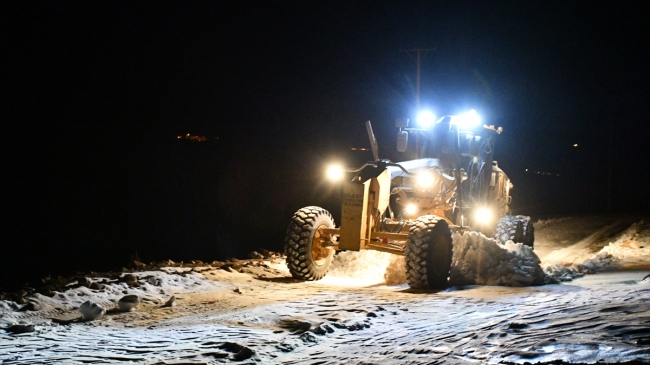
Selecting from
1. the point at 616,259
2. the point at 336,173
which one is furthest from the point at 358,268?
the point at 616,259

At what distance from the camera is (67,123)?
46781 millimetres

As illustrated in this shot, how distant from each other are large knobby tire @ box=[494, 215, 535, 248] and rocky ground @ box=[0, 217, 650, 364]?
80.3 inches

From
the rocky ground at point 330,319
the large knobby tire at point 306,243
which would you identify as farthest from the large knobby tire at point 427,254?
the large knobby tire at point 306,243

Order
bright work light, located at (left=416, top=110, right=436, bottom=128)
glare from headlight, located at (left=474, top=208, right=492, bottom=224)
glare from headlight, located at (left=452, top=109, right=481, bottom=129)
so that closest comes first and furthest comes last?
glare from headlight, located at (left=452, top=109, right=481, bottom=129)
bright work light, located at (left=416, top=110, right=436, bottom=128)
glare from headlight, located at (left=474, top=208, right=492, bottom=224)

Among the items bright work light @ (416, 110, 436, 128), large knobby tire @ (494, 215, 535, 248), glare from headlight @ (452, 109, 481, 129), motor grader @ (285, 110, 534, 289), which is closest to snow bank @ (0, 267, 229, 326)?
motor grader @ (285, 110, 534, 289)

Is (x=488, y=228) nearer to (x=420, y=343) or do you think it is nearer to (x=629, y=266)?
(x=629, y=266)

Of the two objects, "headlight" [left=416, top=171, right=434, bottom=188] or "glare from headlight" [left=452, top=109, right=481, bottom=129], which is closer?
"headlight" [left=416, top=171, right=434, bottom=188]

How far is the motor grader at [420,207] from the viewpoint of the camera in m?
10.8

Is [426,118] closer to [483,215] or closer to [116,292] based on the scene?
[483,215]

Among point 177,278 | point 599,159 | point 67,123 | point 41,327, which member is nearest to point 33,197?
point 67,123

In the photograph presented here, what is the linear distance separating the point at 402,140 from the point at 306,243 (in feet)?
12.2

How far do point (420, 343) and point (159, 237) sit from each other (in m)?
24.9

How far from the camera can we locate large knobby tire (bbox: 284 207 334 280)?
38.2 ft

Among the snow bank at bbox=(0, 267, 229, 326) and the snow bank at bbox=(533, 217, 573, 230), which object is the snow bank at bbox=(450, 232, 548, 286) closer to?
the snow bank at bbox=(0, 267, 229, 326)
